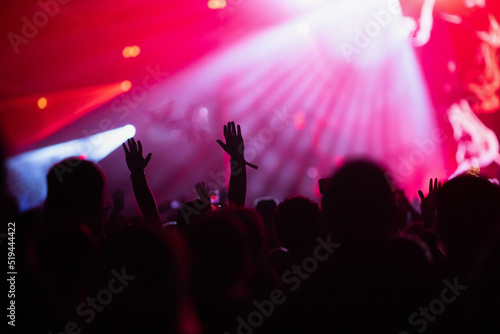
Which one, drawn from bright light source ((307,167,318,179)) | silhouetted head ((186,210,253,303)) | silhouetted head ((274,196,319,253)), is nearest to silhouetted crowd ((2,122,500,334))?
silhouetted head ((186,210,253,303))

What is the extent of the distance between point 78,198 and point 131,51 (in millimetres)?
8440

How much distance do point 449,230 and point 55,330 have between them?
5.02 feet

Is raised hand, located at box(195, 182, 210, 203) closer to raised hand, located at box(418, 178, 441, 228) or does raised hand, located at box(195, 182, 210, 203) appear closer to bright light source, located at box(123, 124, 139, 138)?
raised hand, located at box(418, 178, 441, 228)

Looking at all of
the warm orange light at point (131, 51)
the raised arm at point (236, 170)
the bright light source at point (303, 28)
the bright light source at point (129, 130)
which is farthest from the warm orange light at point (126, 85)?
the raised arm at point (236, 170)

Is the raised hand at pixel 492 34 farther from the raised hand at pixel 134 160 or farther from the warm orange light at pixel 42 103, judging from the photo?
the warm orange light at pixel 42 103

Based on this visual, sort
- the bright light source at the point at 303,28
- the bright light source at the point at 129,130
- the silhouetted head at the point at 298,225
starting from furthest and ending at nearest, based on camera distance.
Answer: the bright light source at the point at 129,130 → the bright light source at the point at 303,28 → the silhouetted head at the point at 298,225

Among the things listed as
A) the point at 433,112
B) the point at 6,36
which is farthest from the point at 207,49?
the point at 433,112

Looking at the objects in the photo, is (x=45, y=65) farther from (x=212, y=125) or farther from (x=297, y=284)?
(x=297, y=284)

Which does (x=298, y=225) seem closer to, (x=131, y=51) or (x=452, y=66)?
(x=131, y=51)

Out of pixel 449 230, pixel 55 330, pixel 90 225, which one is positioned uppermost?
pixel 90 225

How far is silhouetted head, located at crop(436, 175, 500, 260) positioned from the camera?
1768 millimetres

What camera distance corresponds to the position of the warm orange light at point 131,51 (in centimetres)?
977

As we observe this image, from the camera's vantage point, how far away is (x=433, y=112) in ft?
34.0

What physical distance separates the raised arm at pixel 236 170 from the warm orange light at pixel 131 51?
740cm
